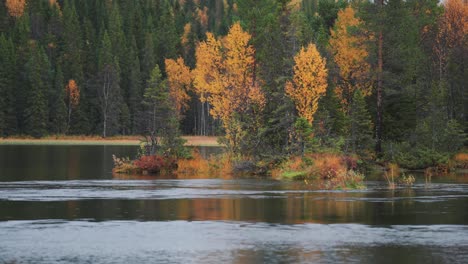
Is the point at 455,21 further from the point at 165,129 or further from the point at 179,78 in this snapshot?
the point at 179,78

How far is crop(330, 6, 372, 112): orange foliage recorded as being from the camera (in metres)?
69.9

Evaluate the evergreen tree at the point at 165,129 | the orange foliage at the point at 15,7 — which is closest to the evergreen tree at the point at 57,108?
the orange foliage at the point at 15,7

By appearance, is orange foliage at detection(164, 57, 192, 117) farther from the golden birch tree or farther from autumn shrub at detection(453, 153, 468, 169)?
autumn shrub at detection(453, 153, 468, 169)

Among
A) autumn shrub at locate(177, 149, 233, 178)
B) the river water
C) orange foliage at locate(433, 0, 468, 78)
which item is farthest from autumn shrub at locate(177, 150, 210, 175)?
orange foliage at locate(433, 0, 468, 78)

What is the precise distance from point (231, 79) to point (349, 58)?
20565 millimetres

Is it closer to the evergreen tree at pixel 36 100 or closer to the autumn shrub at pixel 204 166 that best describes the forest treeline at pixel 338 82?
the autumn shrub at pixel 204 166

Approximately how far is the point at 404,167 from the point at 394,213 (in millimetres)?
31308

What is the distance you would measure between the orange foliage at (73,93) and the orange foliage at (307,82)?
90804mm

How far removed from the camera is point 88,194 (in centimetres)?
3984

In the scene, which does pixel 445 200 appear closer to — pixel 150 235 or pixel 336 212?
pixel 336 212

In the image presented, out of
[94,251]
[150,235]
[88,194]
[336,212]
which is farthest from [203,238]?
[88,194]

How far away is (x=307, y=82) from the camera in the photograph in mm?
57562

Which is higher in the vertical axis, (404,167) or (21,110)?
(21,110)

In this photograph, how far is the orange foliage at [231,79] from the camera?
59.0 m
